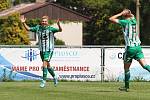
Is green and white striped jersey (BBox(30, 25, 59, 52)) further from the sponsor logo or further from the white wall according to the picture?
the white wall

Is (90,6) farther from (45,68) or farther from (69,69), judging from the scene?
(45,68)

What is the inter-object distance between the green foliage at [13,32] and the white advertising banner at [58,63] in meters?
20.9

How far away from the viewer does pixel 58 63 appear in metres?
25.5

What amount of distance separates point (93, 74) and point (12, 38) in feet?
71.6

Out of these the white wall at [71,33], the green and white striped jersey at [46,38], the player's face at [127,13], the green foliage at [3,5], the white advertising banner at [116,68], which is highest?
the green foliage at [3,5]

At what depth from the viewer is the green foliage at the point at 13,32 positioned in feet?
155

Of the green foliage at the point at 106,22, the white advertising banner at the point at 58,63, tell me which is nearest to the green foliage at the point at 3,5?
the green foliage at the point at 106,22

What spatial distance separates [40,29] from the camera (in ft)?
53.5

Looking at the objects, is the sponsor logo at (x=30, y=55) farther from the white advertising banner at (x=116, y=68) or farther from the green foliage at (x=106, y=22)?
the green foliage at (x=106, y=22)

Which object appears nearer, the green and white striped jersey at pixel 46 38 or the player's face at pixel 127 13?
the player's face at pixel 127 13

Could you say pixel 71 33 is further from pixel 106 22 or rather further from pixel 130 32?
pixel 130 32

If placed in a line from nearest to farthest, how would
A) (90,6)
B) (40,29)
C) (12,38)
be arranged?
(40,29) < (12,38) < (90,6)

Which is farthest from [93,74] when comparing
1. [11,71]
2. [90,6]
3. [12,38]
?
[90,6]

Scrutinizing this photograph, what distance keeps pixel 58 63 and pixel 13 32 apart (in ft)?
72.4
